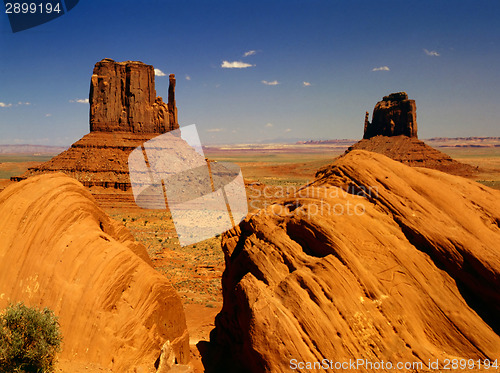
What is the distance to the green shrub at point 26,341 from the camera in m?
6.22

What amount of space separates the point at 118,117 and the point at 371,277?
59581mm

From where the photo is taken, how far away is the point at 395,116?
8850 centimetres

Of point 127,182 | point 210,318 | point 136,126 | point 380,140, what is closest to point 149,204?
point 127,182

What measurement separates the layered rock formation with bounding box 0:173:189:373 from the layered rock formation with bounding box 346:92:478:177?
3061 inches

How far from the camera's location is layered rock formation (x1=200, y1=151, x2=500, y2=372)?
748 centimetres

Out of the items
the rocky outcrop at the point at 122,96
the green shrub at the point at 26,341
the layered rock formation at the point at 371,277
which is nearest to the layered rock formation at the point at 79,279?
the green shrub at the point at 26,341

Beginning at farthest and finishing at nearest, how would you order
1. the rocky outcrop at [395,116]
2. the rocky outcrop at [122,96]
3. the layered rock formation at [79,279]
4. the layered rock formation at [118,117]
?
the rocky outcrop at [395,116], the rocky outcrop at [122,96], the layered rock formation at [118,117], the layered rock formation at [79,279]

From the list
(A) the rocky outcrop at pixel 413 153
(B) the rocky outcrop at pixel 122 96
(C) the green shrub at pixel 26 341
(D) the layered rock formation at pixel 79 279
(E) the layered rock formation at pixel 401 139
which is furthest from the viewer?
(E) the layered rock formation at pixel 401 139

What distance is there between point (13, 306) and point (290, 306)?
575cm

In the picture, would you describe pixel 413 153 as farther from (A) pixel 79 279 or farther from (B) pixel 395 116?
(A) pixel 79 279

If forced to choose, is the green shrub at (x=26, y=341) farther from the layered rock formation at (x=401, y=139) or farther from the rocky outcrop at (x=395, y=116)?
the rocky outcrop at (x=395, y=116)

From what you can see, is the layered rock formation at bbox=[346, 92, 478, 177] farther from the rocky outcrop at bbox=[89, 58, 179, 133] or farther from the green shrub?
the green shrub

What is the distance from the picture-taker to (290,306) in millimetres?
7898

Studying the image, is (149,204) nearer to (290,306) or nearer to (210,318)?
(210,318)
